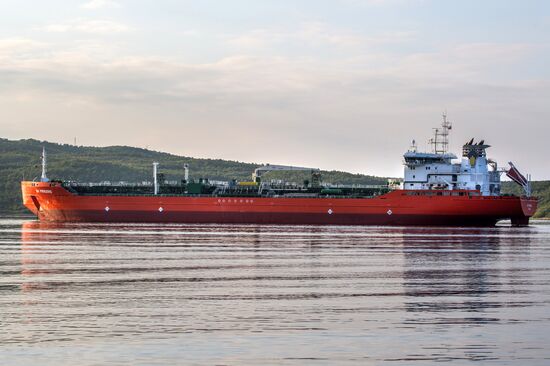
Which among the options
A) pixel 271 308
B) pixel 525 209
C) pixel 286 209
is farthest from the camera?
pixel 286 209

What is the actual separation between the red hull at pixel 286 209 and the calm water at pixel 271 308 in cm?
4058

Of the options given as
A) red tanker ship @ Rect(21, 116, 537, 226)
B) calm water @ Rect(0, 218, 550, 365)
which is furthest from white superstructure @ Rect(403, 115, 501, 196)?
calm water @ Rect(0, 218, 550, 365)

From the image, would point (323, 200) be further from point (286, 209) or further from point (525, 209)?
point (525, 209)

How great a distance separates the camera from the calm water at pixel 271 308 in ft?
61.1

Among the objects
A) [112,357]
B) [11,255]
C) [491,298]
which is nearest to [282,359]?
[112,357]

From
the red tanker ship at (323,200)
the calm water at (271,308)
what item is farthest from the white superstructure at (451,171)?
the calm water at (271,308)

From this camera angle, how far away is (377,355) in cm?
1838

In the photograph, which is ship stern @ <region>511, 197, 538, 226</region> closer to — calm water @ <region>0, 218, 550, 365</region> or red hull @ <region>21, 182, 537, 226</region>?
red hull @ <region>21, 182, 537, 226</region>

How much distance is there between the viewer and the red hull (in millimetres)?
84000

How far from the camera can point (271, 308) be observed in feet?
79.3

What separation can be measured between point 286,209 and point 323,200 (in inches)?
136

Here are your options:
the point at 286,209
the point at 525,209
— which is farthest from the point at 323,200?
the point at 525,209

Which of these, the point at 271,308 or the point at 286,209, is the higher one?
the point at 286,209

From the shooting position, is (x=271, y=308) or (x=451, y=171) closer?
(x=271, y=308)
